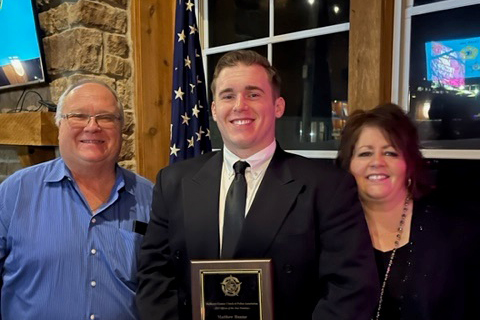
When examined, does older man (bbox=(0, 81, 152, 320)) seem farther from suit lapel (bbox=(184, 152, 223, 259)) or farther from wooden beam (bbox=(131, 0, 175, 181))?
wooden beam (bbox=(131, 0, 175, 181))

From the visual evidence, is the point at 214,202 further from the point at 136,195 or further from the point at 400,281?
the point at 400,281

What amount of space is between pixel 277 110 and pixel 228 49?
1.51 metres

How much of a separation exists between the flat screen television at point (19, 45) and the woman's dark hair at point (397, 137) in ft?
6.07

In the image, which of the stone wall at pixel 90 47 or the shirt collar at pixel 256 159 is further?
the stone wall at pixel 90 47

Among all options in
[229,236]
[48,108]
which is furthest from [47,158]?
[229,236]

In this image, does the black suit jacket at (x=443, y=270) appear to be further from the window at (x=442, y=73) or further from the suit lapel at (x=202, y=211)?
the suit lapel at (x=202, y=211)

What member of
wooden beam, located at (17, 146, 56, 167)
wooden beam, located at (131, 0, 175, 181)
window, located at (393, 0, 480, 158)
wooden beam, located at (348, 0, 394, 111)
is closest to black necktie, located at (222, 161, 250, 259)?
wooden beam, located at (348, 0, 394, 111)

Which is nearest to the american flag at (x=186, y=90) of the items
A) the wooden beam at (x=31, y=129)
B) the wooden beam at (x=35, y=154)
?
the wooden beam at (x=31, y=129)

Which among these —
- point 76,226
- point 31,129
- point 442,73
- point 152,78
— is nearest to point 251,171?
point 76,226

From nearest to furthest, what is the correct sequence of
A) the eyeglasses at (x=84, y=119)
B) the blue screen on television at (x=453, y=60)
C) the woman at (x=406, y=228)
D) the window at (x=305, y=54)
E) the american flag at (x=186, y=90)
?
the woman at (x=406, y=228)
the eyeglasses at (x=84, y=119)
the blue screen on television at (x=453, y=60)
the window at (x=305, y=54)
the american flag at (x=186, y=90)

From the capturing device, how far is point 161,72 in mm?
2451

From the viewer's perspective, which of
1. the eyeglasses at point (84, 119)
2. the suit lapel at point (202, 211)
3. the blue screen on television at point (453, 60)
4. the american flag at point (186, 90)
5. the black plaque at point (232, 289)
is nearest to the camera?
the black plaque at point (232, 289)

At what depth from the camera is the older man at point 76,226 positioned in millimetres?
1341

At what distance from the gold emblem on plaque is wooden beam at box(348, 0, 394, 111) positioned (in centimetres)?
109
